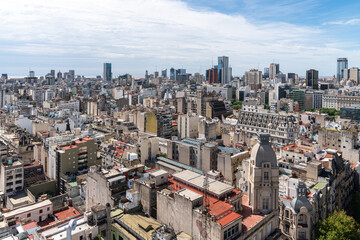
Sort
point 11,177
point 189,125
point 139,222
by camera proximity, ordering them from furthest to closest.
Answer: point 189,125, point 11,177, point 139,222

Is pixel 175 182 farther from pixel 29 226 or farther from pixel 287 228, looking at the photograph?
pixel 29 226

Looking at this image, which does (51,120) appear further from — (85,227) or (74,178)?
(85,227)

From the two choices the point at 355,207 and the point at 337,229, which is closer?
the point at 337,229

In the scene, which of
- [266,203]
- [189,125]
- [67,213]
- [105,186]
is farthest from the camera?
[189,125]

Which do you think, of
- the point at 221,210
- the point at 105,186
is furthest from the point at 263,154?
the point at 105,186

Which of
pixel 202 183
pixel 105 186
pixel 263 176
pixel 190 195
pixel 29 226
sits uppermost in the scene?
pixel 263 176

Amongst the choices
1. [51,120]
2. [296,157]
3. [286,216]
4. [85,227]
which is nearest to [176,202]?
[85,227]

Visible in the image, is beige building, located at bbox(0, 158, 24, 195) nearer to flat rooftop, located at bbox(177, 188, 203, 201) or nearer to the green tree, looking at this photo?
flat rooftop, located at bbox(177, 188, 203, 201)
